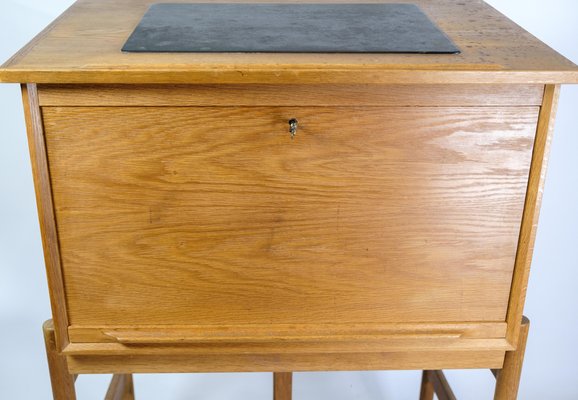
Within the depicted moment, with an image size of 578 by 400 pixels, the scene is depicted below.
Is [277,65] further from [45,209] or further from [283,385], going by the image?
[283,385]

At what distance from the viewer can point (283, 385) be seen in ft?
6.93

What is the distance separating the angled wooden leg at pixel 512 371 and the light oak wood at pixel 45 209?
823mm

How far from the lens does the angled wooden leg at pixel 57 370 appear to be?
1.55 metres

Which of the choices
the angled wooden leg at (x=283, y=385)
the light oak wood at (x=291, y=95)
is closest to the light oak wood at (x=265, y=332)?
the light oak wood at (x=291, y=95)

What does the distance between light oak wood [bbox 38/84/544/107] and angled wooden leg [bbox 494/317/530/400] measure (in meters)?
0.45

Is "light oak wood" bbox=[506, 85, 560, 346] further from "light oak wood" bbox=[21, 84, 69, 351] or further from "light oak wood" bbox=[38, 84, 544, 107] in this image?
"light oak wood" bbox=[21, 84, 69, 351]

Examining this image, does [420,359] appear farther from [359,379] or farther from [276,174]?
[359,379]

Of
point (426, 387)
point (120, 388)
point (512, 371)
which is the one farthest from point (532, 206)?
point (120, 388)

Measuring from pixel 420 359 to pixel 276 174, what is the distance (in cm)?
47

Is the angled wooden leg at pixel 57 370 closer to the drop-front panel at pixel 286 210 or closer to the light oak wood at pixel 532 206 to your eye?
the drop-front panel at pixel 286 210

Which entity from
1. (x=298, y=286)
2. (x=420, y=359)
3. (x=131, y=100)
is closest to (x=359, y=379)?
(x=420, y=359)

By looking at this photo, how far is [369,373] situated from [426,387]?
10.1 inches

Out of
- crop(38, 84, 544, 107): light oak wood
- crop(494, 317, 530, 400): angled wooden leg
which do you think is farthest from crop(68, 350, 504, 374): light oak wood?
crop(38, 84, 544, 107): light oak wood

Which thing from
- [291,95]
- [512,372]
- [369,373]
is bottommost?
[369,373]
